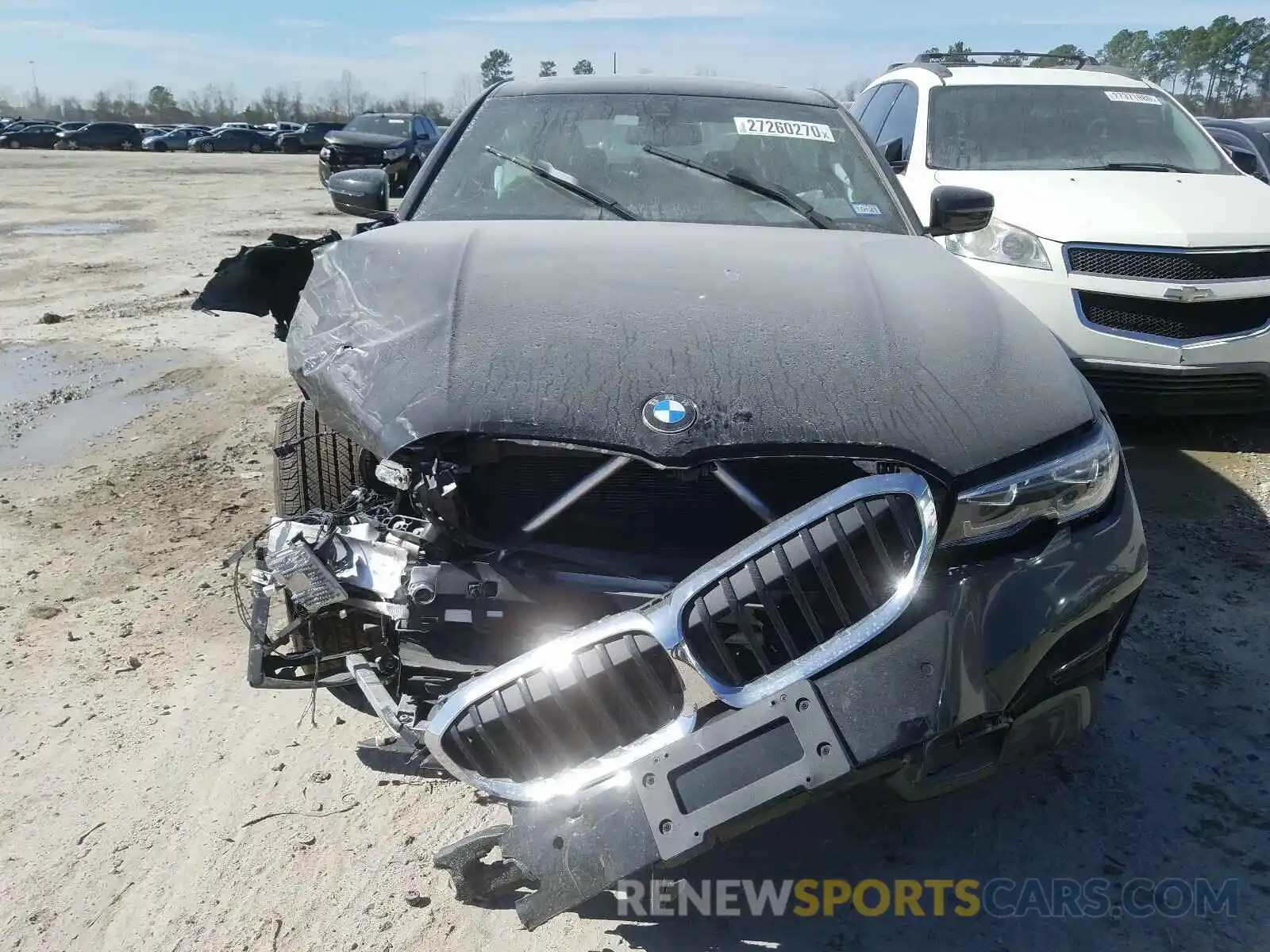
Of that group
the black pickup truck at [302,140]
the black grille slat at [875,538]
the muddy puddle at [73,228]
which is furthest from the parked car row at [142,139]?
the black grille slat at [875,538]

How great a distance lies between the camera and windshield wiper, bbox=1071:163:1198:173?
18.6 feet

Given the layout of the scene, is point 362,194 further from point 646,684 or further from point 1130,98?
point 1130,98

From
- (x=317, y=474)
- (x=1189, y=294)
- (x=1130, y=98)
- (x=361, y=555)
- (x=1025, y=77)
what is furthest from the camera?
(x=1025, y=77)

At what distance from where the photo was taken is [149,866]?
7.44ft

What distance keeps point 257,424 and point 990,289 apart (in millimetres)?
3789

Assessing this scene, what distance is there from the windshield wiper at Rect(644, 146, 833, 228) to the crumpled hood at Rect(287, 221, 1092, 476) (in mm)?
490

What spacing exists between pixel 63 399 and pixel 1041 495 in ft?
17.6

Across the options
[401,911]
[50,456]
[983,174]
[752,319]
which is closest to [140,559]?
[50,456]

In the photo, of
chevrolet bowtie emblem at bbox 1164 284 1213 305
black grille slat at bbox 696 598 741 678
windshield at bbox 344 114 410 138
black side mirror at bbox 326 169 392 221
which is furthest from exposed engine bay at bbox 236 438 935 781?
windshield at bbox 344 114 410 138

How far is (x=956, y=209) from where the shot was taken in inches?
139

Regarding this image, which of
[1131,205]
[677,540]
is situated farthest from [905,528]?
[1131,205]

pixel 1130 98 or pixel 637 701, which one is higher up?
pixel 1130 98

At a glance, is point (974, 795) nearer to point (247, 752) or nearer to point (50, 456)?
point (247, 752)

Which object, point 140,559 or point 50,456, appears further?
point 50,456
